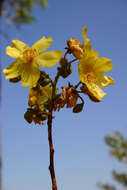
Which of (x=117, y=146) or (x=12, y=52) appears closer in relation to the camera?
(x=12, y=52)

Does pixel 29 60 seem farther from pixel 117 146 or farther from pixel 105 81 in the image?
pixel 117 146

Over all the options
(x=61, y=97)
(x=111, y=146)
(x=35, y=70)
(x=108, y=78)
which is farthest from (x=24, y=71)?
(x=111, y=146)

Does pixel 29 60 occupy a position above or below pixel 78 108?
above

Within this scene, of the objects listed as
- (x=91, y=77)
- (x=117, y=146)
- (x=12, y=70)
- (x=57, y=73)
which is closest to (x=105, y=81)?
(x=91, y=77)

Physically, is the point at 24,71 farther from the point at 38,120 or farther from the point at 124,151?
the point at 124,151

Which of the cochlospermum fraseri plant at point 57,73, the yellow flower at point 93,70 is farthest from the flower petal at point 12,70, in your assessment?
the yellow flower at point 93,70

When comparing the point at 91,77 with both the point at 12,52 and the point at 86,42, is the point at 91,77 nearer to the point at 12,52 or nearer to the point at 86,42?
the point at 86,42

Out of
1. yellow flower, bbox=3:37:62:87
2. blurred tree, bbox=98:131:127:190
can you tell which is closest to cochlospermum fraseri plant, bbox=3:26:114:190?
yellow flower, bbox=3:37:62:87
